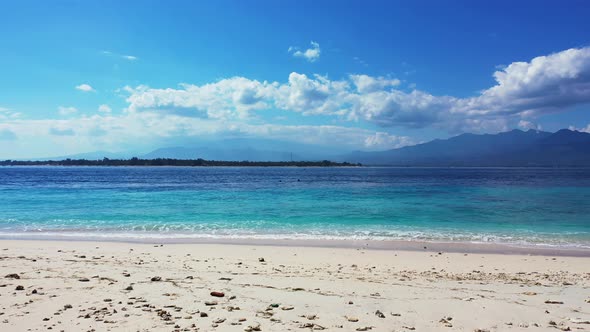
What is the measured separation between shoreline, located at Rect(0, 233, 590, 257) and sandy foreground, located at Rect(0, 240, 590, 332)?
1.39 metres

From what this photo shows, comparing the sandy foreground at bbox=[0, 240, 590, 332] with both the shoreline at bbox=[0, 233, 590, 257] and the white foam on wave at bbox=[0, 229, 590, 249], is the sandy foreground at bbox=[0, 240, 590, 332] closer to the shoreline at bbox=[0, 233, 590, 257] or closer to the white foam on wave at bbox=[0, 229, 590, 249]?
the shoreline at bbox=[0, 233, 590, 257]

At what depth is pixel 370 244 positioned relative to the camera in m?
14.9

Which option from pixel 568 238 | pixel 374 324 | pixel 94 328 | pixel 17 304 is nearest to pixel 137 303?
pixel 94 328

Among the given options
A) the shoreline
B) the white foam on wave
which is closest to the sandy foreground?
the shoreline

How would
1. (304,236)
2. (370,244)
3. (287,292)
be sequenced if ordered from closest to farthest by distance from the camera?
(287,292), (370,244), (304,236)

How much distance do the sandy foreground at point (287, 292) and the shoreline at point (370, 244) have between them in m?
1.39

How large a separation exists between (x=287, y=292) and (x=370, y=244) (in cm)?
805

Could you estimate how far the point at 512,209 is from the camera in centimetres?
2605

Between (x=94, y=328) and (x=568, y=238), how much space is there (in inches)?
731

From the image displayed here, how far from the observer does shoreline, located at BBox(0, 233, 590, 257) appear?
13.8m

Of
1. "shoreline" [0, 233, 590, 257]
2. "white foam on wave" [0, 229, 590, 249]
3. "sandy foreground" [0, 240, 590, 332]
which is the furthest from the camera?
"white foam on wave" [0, 229, 590, 249]

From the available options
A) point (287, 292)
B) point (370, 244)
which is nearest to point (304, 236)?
point (370, 244)

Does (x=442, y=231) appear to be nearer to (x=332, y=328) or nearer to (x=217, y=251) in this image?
(x=217, y=251)

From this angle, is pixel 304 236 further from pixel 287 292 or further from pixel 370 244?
pixel 287 292
